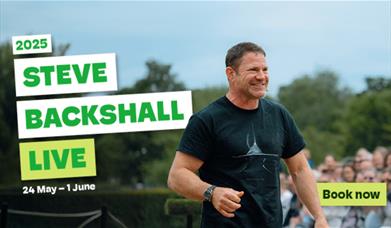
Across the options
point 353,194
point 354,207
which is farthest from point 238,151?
point 354,207

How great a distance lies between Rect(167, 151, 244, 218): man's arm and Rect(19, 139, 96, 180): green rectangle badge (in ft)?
36.2

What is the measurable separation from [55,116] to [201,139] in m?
11.2

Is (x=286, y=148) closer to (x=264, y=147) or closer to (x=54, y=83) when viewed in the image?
(x=264, y=147)

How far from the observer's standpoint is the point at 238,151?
220 inches

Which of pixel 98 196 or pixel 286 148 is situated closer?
pixel 286 148

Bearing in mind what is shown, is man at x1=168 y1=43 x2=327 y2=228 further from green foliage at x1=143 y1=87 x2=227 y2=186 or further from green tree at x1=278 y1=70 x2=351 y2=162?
green tree at x1=278 y1=70 x2=351 y2=162

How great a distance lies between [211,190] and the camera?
5.40 metres

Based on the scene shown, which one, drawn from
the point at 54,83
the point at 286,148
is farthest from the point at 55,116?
the point at 286,148

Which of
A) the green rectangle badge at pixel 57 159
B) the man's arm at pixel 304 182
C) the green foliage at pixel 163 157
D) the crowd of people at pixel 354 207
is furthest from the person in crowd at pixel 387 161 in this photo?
the green foliage at pixel 163 157

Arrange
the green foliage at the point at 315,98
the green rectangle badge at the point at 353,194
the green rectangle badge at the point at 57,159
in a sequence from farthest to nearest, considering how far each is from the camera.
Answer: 1. the green foliage at the point at 315,98
2. the green rectangle badge at the point at 57,159
3. the green rectangle badge at the point at 353,194

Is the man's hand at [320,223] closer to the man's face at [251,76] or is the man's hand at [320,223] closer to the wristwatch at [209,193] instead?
the wristwatch at [209,193]

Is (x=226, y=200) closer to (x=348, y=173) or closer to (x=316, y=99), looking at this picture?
(x=348, y=173)

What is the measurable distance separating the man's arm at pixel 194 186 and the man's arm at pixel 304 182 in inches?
28.0

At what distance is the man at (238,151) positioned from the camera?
558cm
